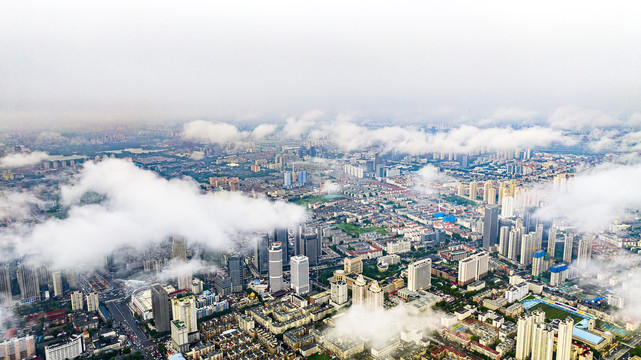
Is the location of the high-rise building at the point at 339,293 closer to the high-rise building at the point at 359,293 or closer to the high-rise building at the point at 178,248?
the high-rise building at the point at 359,293

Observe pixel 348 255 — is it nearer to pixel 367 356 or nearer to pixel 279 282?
pixel 279 282

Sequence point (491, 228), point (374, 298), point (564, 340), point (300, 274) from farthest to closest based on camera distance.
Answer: point (491, 228) < point (300, 274) < point (374, 298) < point (564, 340)

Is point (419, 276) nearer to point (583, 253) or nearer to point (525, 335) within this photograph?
point (525, 335)

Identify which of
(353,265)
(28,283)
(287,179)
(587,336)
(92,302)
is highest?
(287,179)

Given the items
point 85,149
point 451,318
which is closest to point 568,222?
point 451,318

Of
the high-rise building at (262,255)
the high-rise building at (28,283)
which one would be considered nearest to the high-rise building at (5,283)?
the high-rise building at (28,283)

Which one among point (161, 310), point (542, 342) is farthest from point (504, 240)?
point (161, 310)
